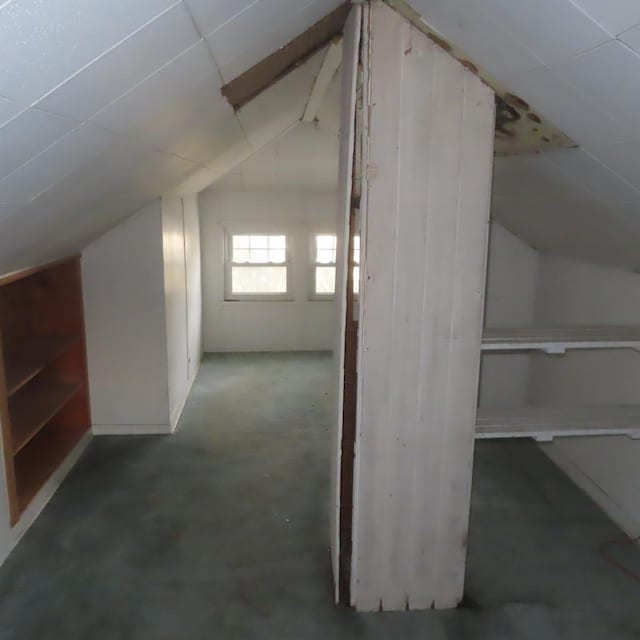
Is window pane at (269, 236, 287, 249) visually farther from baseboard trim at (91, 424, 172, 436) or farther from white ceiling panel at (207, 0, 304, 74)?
white ceiling panel at (207, 0, 304, 74)

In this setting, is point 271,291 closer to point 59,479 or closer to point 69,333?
point 69,333

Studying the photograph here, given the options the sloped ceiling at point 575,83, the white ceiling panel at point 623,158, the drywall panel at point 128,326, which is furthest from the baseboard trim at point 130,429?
the white ceiling panel at point 623,158

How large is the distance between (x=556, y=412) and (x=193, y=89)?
6.85 feet

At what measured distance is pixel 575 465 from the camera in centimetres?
383

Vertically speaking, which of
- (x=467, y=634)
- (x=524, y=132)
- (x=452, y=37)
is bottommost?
(x=467, y=634)

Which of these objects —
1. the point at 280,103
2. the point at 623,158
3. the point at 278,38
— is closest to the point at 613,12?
the point at 623,158

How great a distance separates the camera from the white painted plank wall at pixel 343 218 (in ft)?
7.34

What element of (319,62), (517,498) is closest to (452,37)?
(319,62)

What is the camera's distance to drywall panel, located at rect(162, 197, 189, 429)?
4426 mm

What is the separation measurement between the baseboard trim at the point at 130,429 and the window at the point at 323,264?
9.67ft

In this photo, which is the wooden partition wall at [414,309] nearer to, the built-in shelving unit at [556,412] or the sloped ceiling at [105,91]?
the built-in shelving unit at [556,412]

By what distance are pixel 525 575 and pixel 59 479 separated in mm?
2768

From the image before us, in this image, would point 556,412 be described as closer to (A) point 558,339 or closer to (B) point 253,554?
(A) point 558,339

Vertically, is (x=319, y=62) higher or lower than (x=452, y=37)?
higher
